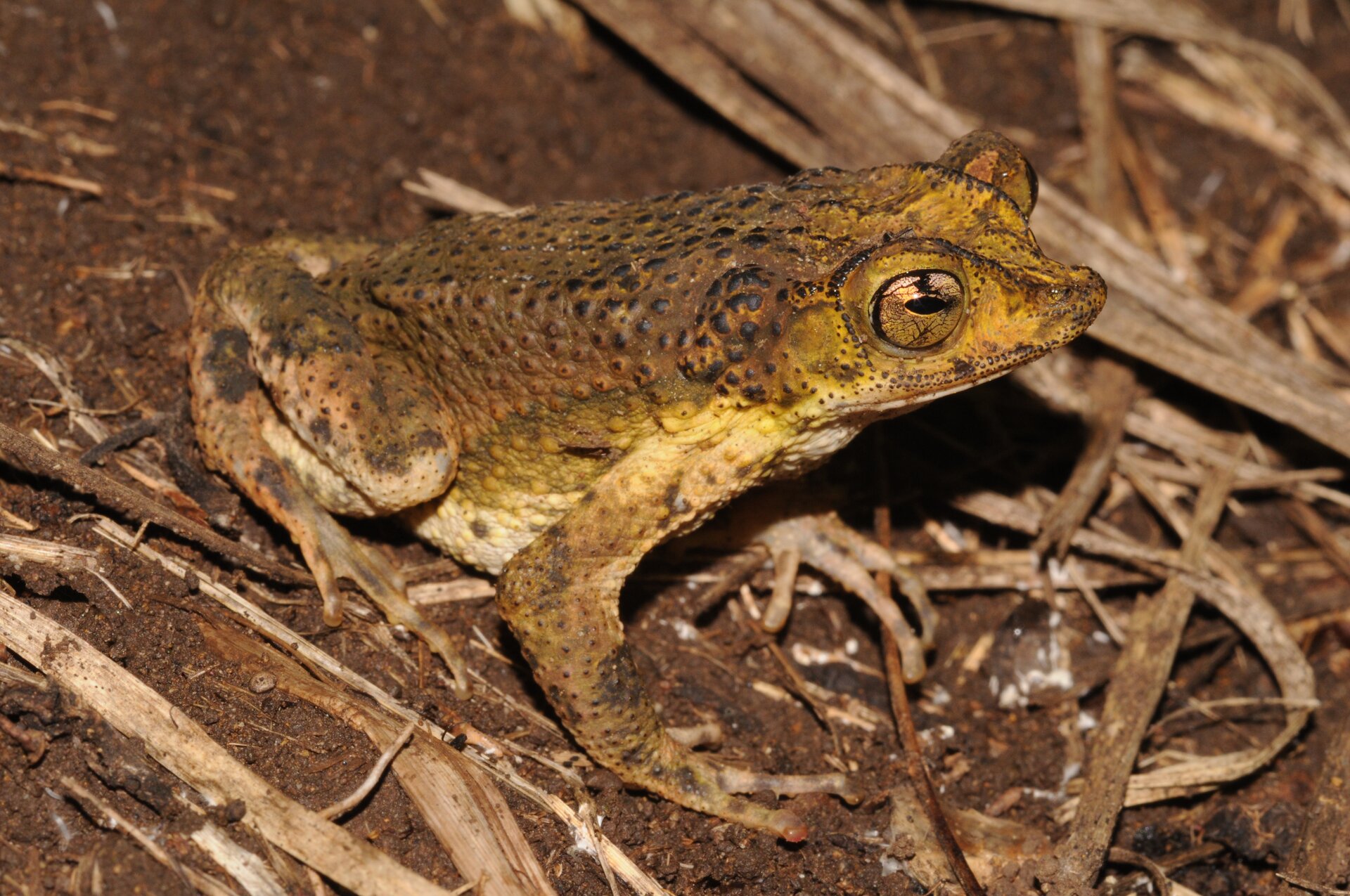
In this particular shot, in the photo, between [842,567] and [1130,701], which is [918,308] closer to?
[842,567]

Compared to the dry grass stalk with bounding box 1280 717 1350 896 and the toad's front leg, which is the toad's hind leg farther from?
the dry grass stalk with bounding box 1280 717 1350 896

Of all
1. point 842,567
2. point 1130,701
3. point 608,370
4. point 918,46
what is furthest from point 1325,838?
point 918,46

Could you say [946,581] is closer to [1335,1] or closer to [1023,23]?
[1023,23]

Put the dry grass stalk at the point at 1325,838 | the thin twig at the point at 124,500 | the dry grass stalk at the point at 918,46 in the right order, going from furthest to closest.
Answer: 1. the dry grass stalk at the point at 918,46
2. the dry grass stalk at the point at 1325,838
3. the thin twig at the point at 124,500

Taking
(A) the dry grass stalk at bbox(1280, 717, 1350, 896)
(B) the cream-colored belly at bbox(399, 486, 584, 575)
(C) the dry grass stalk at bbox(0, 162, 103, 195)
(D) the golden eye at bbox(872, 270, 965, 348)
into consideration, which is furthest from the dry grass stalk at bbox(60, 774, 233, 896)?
(A) the dry grass stalk at bbox(1280, 717, 1350, 896)

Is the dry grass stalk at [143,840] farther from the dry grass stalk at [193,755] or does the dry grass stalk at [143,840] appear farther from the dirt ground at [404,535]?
the dry grass stalk at [193,755]

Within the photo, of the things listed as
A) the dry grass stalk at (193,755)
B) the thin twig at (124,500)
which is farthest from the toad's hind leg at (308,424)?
the dry grass stalk at (193,755)
